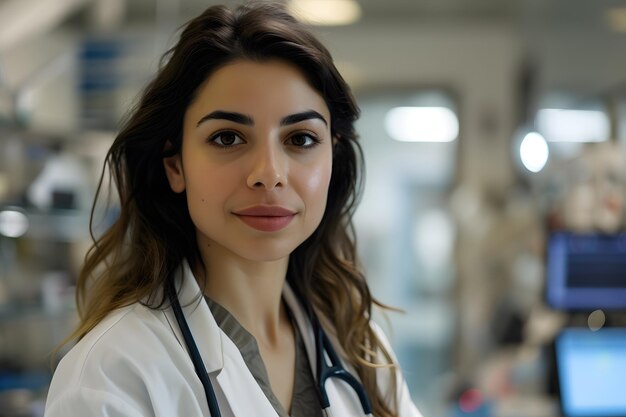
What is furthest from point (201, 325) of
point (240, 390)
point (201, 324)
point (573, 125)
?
point (573, 125)

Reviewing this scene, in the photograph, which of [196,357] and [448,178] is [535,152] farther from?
[196,357]

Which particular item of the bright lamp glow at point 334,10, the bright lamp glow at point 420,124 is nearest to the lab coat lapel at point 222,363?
the bright lamp glow at point 334,10

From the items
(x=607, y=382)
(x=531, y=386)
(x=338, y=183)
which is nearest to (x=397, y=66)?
(x=531, y=386)

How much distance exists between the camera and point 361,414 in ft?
4.46

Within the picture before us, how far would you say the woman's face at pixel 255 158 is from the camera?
1.17 meters

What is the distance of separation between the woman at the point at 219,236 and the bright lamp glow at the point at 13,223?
184 cm

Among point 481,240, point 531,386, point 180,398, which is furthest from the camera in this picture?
point 481,240

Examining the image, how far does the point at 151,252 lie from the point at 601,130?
3.00m

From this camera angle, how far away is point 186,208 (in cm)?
134

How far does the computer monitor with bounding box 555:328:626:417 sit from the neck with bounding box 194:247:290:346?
1.71m

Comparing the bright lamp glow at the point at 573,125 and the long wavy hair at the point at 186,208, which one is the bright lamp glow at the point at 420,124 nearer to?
the bright lamp glow at the point at 573,125

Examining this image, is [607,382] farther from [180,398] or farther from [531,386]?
[180,398]

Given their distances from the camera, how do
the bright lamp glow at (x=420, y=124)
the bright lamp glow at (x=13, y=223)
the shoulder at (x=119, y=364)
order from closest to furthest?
1. the shoulder at (x=119, y=364)
2. the bright lamp glow at (x=13, y=223)
3. the bright lamp glow at (x=420, y=124)

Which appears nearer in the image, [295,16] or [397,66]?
[295,16]
